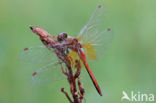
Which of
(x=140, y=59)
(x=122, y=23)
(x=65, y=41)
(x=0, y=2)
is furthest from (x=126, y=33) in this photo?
(x=65, y=41)

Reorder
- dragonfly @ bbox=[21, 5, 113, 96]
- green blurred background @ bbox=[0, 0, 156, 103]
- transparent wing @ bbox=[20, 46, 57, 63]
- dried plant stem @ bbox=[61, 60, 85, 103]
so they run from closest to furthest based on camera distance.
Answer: dried plant stem @ bbox=[61, 60, 85, 103] → dragonfly @ bbox=[21, 5, 113, 96] → transparent wing @ bbox=[20, 46, 57, 63] → green blurred background @ bbox=[0, 0, 156, 103]

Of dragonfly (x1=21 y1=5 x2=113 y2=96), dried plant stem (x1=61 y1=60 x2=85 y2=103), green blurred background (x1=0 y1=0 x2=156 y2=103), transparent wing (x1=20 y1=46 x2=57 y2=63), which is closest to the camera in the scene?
dried plant stem (x1=61 y1=60 x2=85 y2=103)

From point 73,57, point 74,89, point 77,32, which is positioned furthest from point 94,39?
point 77,32

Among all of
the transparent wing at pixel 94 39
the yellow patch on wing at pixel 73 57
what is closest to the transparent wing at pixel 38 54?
the yellow patch on wing at pixel 73 57

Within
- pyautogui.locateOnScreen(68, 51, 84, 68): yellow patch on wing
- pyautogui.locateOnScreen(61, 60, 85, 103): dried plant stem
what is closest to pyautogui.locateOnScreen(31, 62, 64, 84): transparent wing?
pyautogui.locateOnScreen(68, 51, 84, 68): yellow patch on wing

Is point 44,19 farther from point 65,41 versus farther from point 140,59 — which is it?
point 65,41

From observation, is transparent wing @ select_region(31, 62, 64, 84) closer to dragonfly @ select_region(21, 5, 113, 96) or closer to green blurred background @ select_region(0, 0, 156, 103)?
dragonfly @ select_region(21, 5, 113, 96)

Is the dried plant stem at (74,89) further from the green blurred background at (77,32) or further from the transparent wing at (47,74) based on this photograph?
the green blurred background at (77,32)
